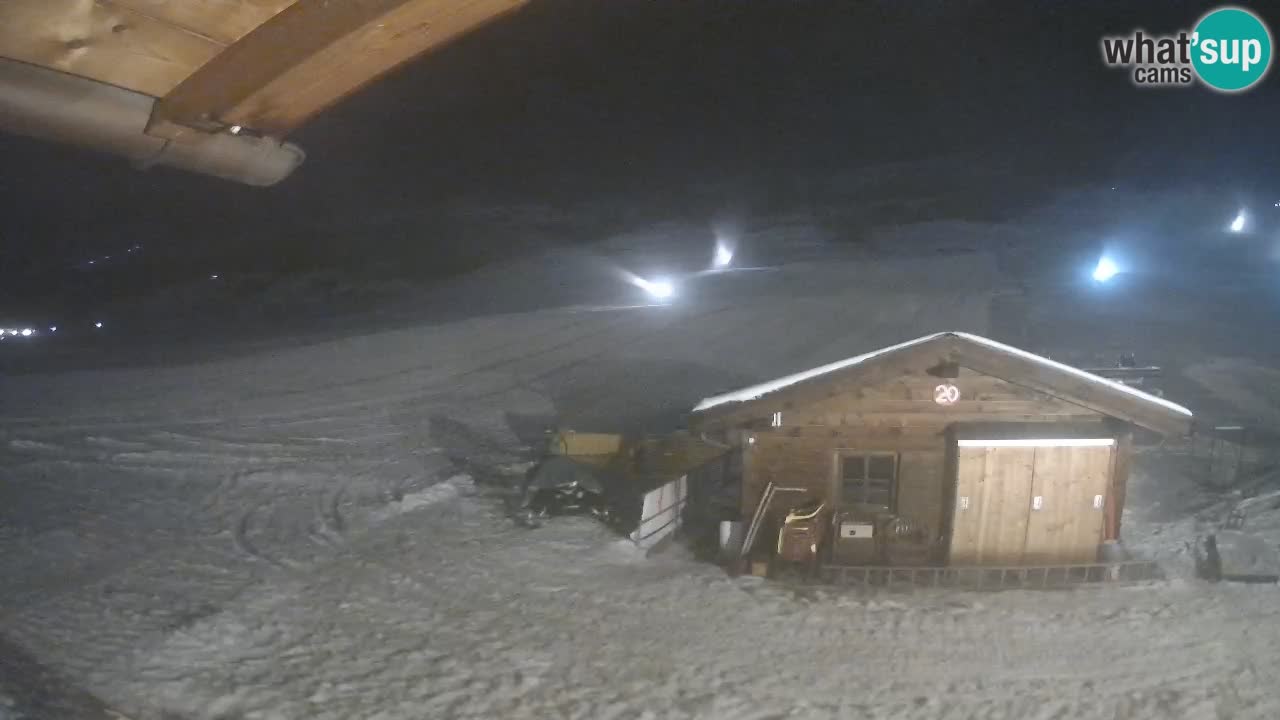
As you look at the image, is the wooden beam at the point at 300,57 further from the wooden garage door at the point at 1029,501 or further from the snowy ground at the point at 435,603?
the wooden garage door at the point at 1029,501

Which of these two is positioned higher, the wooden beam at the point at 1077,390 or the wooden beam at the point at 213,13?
the wooden beam at the point at 213,13

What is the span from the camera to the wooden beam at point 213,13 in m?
1.45

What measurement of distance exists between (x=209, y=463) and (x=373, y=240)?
32.6 metres

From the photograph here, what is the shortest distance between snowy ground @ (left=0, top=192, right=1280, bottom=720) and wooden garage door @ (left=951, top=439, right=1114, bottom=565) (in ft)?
3.00

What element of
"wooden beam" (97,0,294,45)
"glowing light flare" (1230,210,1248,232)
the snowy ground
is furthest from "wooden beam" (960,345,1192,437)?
"glowing light flare" (1230,210,1248,232)

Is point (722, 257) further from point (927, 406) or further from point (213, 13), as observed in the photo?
point (213, 13)

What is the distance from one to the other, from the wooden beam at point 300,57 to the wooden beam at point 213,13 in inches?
0.8

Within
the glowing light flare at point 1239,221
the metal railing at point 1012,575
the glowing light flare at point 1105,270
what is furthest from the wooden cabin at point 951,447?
the glowing light flare at point 1239,221

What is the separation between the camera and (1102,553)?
11633mm

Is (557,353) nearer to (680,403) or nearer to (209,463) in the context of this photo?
(680,403)

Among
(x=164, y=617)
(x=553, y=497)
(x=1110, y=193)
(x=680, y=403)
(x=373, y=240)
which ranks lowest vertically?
(x=164, y=617)

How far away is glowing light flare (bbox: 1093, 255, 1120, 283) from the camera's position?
3716 centimetres

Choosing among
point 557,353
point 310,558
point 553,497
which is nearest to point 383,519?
point 310,558

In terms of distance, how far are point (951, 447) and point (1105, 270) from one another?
111ft
